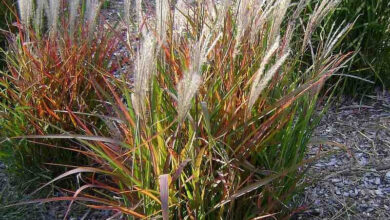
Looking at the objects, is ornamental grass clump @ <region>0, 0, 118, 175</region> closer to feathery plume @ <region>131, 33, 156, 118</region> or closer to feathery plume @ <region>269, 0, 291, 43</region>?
feathery plume @ <region>269, 0, 291, 43</region>

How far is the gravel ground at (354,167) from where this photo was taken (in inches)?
97.8

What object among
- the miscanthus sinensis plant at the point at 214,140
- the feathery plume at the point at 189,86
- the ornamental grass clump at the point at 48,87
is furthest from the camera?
the ornamental grass clump at the point at 48,87

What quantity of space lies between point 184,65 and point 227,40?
9.5 inches

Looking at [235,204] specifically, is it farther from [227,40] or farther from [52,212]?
[52,212]

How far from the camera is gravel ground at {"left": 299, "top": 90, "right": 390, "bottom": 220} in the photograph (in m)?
2.48

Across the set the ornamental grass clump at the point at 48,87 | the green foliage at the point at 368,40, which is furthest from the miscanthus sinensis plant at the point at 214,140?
the green foliage at the point at 368,40

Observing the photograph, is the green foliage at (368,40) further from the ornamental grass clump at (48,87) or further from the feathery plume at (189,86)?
the feathery plume at (189,86)

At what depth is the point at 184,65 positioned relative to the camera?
2129 millimetres

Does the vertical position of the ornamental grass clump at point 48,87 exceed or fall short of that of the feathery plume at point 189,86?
it falls short

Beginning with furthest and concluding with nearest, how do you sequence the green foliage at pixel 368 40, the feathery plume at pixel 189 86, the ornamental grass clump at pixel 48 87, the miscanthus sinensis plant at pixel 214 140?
the green foliage at pixel 368 40
the ornamental grass clump at pixel 48 87
the miscanthus sinensis plant at pixel 214 140
the feathery plume at pixel 189 86

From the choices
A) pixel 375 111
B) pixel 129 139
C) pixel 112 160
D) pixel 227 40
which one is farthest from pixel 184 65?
pixel 375 111

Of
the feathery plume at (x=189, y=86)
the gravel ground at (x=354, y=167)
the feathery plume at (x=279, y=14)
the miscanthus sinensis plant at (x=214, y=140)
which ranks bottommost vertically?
the gravel ground at (x=354, y=167)

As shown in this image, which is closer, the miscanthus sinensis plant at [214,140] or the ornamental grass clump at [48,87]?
the miscanthus sinensis plant at [214,140]

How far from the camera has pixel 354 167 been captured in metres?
2.78
